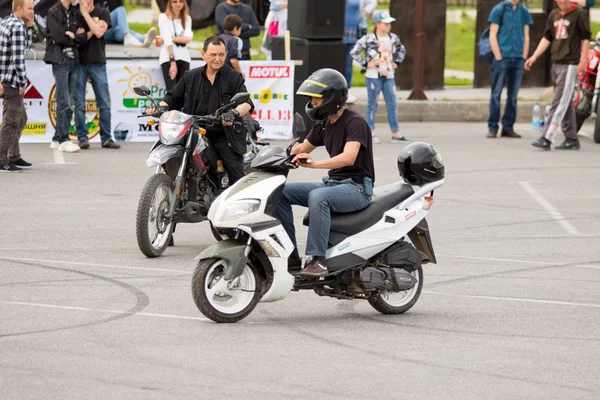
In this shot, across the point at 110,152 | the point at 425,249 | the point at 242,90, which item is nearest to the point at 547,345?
the point at 425,249

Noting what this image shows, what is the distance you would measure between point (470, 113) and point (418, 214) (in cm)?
1346

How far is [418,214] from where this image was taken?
8273 millimetres

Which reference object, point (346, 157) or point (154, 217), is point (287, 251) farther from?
point (154, 217)

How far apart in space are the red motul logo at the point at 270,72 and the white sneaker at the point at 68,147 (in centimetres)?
310

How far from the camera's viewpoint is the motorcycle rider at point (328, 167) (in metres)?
7.93

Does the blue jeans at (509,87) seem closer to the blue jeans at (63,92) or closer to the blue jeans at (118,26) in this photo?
the blue jeans at (63,92)

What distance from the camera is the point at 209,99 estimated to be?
10.6 meters

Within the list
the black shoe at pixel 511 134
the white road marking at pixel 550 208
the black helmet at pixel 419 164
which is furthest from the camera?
the black shoe at pixel 511 134

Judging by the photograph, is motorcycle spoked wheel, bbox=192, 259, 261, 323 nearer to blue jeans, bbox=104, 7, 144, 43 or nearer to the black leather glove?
the black leather glove

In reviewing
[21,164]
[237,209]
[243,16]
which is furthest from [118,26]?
[237,209]

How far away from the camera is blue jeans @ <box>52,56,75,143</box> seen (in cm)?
1617

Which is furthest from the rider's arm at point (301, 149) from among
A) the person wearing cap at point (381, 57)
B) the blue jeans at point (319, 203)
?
the person wearing cap at point (381, 57)

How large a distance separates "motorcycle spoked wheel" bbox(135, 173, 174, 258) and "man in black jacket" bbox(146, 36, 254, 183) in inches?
26.8

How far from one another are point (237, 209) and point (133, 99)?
→ 1029 cm
